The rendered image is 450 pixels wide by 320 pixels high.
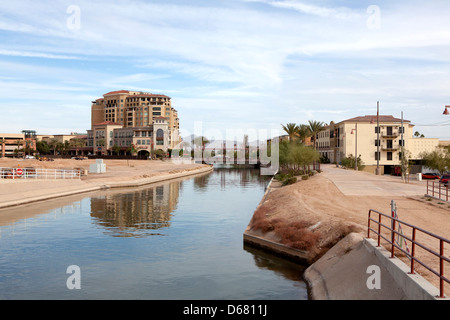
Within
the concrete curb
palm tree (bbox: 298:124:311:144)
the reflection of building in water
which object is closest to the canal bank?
the reflection of building in water

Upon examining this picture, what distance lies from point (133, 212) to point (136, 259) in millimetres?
15923

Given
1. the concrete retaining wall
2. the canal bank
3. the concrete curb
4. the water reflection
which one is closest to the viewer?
the concrete retaining wall

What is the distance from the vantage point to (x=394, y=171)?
255ft

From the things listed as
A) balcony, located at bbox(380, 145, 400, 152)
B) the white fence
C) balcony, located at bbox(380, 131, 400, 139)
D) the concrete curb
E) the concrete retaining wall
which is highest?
balcony, located at bbox(380, 131, 400, 139)

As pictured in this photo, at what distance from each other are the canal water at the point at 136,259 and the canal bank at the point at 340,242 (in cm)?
79

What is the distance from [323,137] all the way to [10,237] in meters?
110

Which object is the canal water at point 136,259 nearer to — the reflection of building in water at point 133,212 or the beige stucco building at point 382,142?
the reflection of building in water at point 133,212

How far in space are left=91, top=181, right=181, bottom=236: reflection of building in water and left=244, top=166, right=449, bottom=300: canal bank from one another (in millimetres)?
7869

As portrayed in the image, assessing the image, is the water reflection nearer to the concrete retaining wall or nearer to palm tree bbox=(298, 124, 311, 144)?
the concrete retaining wall

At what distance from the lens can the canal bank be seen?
11430 millimetres

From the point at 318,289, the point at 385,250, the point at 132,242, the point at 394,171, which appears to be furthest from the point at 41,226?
the point at 394,171

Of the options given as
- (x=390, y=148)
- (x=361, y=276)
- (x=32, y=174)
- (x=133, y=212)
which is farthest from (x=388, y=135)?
(x=361, y=276)

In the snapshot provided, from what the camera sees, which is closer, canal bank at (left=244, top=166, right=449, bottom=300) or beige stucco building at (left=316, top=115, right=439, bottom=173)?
canal bank at (left=244, top=166, right=449, bottom=300)
